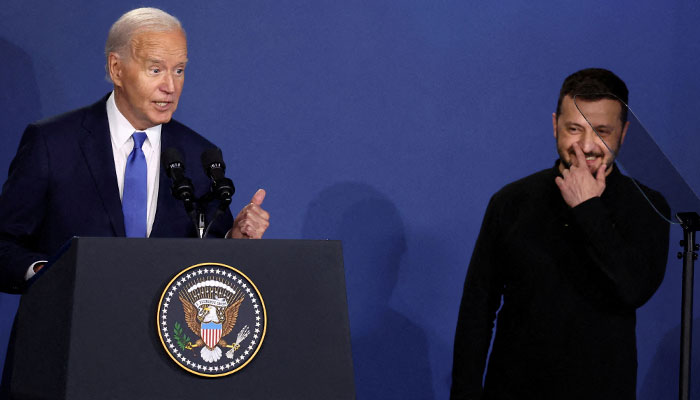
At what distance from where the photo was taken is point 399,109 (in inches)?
121

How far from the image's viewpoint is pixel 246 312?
133 centimetres

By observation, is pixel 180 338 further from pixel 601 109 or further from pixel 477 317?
pixel 477 317

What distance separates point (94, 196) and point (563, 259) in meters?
1.27

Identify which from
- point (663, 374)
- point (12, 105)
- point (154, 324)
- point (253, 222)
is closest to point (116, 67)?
point (253, 222)

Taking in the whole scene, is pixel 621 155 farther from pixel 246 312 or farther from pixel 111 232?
pixel 111 232

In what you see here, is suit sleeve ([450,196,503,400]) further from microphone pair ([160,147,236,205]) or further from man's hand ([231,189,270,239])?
microphone pair ([160,147,236,205])

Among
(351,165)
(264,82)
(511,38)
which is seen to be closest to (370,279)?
(351,165)

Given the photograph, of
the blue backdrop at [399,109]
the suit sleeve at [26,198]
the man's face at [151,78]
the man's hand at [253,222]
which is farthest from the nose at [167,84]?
the blue backdrop at [399,109]

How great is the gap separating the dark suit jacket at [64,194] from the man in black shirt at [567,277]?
2.99ft

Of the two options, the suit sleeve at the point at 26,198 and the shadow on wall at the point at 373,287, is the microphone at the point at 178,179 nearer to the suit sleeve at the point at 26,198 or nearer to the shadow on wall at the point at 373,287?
the suit sleeve at the point at 26,198

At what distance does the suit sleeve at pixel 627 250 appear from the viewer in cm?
209

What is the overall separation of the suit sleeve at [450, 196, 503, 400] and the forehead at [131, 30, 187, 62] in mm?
1024

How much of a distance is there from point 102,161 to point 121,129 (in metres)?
0.13

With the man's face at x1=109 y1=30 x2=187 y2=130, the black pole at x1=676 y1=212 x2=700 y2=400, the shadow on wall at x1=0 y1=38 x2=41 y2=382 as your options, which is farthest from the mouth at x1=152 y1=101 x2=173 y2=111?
the black pole at x1=676 y1=212 x2=700 y2=400
